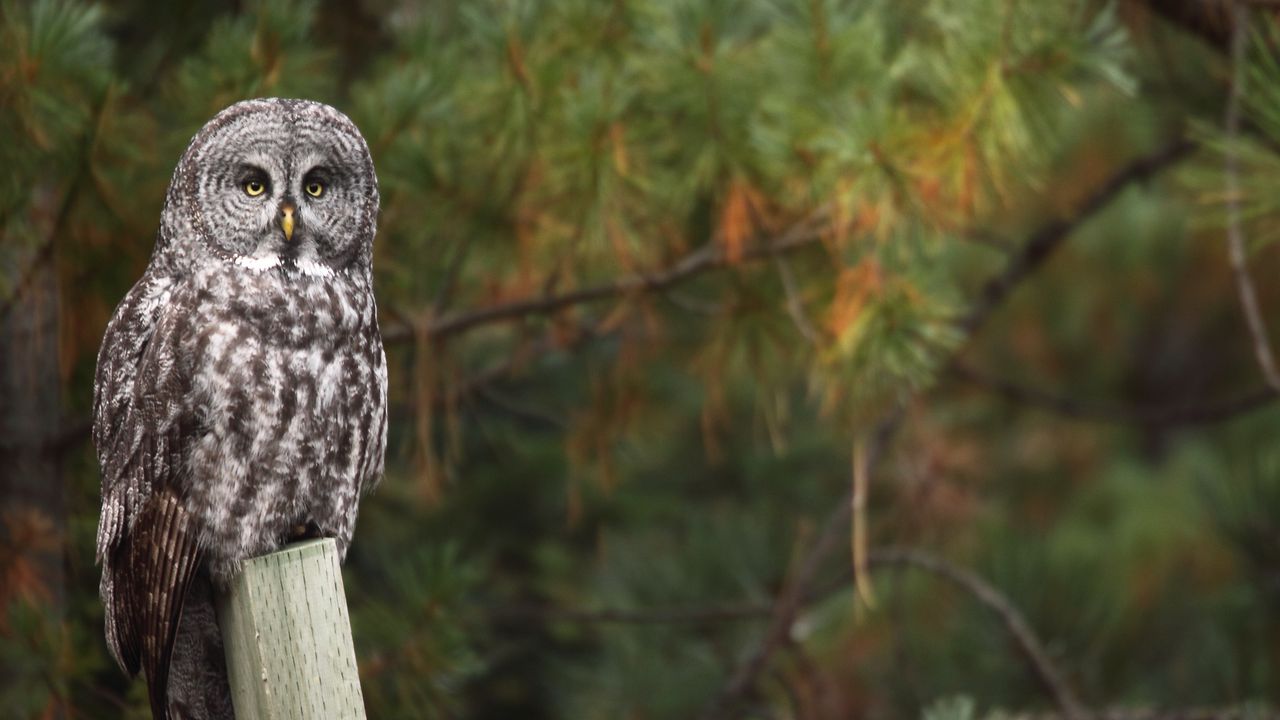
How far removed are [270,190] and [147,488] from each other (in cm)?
42

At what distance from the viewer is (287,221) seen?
2041 mm

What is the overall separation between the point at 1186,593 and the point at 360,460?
145 inches

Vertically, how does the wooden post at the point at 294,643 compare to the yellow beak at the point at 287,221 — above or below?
below

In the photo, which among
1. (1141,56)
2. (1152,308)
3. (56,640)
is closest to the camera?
(56,640)

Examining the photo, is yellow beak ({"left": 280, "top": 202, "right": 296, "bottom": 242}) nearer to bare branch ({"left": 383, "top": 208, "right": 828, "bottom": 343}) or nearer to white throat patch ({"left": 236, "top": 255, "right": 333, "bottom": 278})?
white throat patch ({"left": 236, "top": 255, "right": 333, "bottom": 278})

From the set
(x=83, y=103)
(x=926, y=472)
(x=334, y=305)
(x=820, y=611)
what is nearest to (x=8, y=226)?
(x=83, y=103)

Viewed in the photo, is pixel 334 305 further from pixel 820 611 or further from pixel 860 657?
pixel 860 657

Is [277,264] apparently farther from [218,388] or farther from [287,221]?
[218,388]

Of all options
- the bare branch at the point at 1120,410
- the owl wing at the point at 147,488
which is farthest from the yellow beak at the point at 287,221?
the bare branch at the point at 1120,410

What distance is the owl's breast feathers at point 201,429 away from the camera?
1.98 m

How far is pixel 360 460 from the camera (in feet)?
7.02

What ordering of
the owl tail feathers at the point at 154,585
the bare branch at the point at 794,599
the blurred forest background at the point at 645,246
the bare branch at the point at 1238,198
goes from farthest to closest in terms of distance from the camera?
1. the bare branch at the point at 794,599
2. the bare branch at the point at 1238,198
3. the blurred forest background at the point at 645,246
4. the owl tail feathers at the point at 154,585

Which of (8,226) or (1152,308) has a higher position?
(8,226)

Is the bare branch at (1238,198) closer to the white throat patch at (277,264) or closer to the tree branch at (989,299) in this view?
the tree branch at (989,299)
